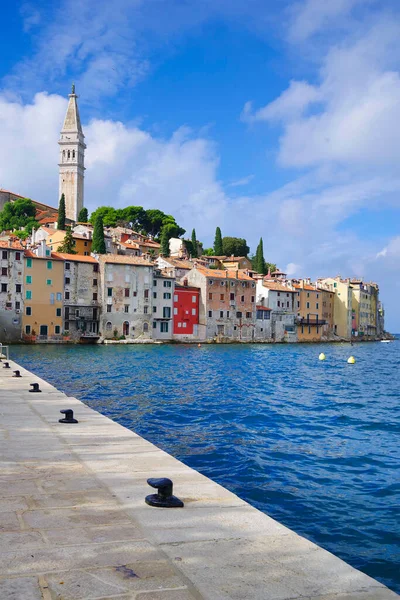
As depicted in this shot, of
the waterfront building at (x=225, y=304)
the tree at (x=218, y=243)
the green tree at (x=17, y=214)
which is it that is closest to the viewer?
the waterfront building at (x=225, y=304)

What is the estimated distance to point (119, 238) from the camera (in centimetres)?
8738

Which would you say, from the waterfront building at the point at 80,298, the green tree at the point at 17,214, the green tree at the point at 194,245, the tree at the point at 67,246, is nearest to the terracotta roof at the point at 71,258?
the waterfront building at the point at 80,298

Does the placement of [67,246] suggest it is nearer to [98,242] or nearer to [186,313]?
[98,242]

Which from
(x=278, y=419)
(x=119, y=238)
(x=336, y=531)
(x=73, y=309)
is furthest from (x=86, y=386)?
(x=119, y=238)

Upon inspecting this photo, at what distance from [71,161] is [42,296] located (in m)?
75.3

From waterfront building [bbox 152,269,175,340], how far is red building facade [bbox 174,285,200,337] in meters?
0.86

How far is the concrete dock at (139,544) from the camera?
329cm

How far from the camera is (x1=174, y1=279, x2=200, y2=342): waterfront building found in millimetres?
70688

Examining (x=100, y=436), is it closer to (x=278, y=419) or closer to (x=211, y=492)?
(x=211, y=492)

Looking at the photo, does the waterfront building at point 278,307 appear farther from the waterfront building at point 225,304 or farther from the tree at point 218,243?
the tree at point 218,243

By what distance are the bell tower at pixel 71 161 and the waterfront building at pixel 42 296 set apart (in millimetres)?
67084

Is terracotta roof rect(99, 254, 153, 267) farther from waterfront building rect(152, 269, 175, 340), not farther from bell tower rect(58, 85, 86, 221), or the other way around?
bell tower rect(58, 85, 86, 221)

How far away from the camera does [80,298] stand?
6425 centimetres

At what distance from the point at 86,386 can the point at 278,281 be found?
68.4 metres
